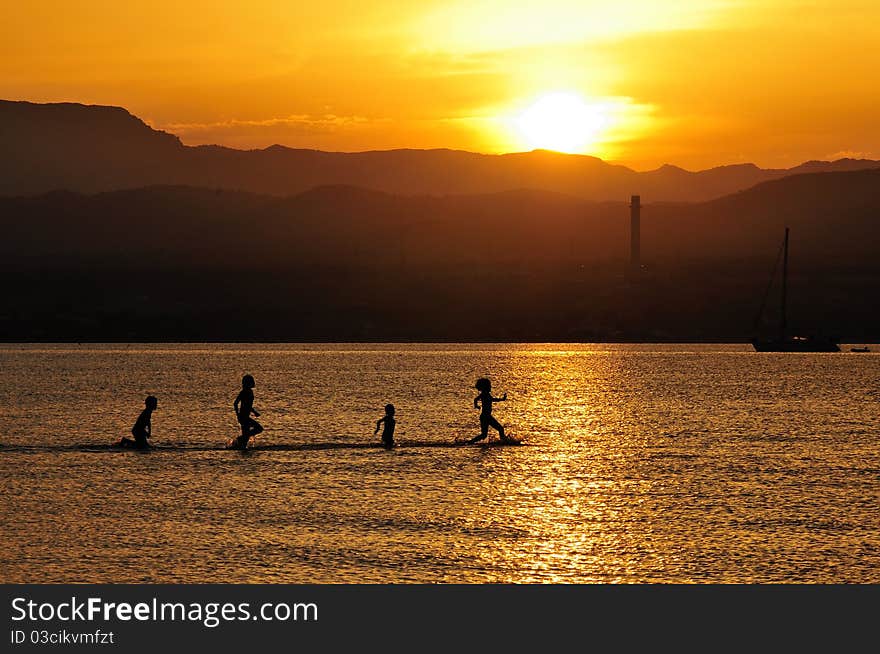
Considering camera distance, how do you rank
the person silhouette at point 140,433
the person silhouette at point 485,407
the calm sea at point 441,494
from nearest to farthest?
the calm sea at point 441,494 < the person silhouette at point 485,407 < the person silhouette at point 140,433

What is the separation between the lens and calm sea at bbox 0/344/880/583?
26594mm

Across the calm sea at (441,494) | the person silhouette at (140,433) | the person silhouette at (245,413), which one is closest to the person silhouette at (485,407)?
the calm sea at (441,494)

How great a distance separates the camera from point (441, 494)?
3612cm

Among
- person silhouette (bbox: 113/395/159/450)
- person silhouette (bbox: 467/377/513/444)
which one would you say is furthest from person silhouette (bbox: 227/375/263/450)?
person silhouette (bbox: 467/377/513/444)

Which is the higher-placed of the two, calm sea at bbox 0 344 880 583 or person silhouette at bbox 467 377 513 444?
person silhouette at bbox 467 377 513 444

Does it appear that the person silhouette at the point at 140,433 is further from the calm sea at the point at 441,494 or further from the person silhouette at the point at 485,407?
the person silhouette at the point at 485,407

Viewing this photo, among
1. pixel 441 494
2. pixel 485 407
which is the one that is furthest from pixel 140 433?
pixel 441 494

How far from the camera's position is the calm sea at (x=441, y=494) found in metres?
26.6

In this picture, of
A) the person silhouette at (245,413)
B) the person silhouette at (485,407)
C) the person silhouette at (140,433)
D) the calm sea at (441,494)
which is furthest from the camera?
the person silhouette at (140,433)

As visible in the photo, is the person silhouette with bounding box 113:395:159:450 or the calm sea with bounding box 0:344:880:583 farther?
the person silhouette with bounding box 113:395:159:450

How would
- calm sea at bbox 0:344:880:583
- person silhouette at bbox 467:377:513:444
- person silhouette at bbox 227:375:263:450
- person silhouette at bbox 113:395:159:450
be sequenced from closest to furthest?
1. calm sea at bbox 0:344:880:583
2. person silhouette at bbox 227:375:263:450
3. person silhouette at bbox 467:377:513:444
4. person silhouette at bbox 113:395:159:450

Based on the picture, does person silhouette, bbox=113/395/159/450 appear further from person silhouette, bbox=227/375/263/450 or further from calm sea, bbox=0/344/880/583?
person silhouette, bbox=227/375/263/450

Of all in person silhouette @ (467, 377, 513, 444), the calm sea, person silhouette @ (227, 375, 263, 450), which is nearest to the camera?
the calm sea
